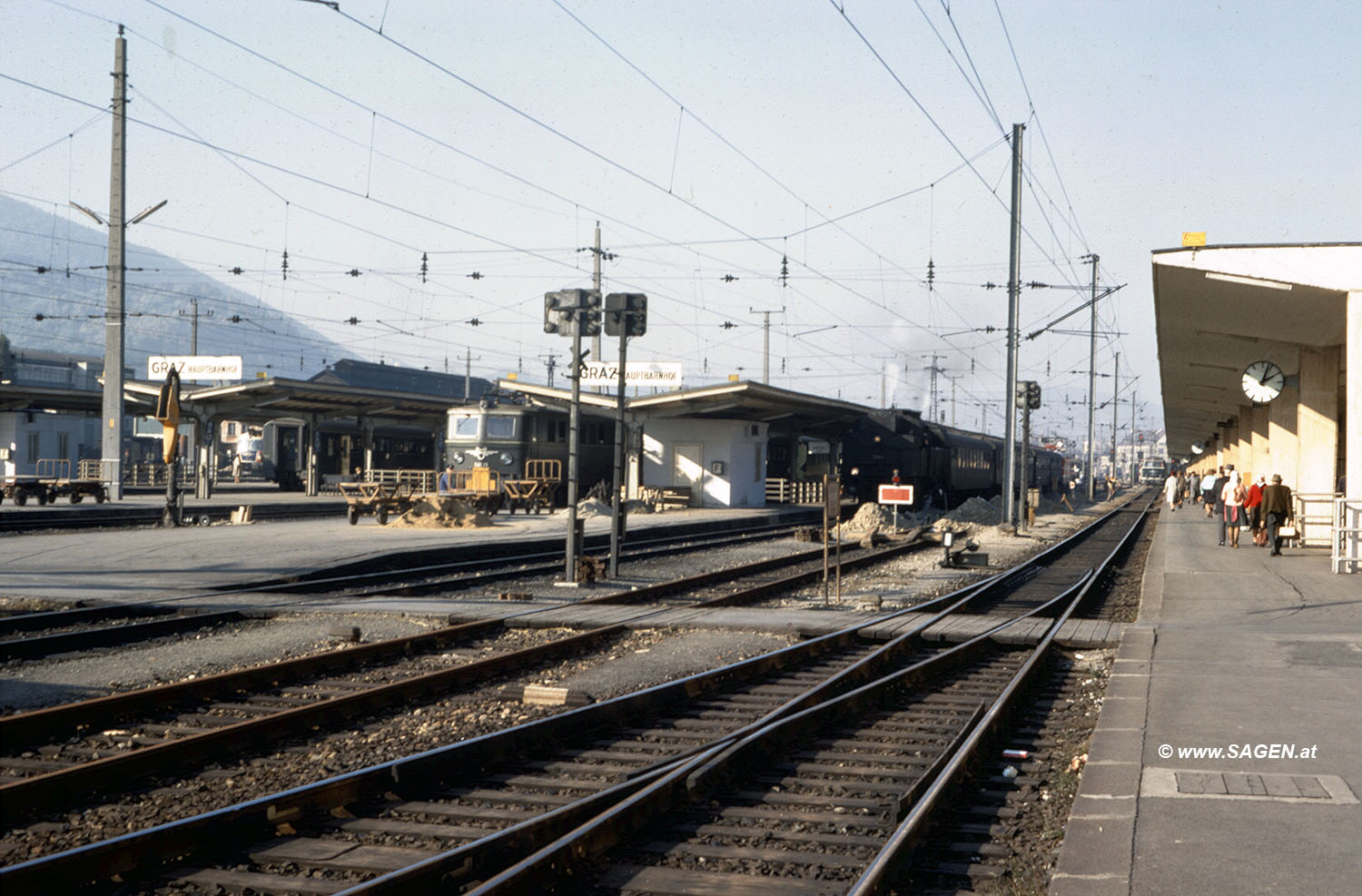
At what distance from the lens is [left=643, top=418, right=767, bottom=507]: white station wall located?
38.2 metres

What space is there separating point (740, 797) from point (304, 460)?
150ft

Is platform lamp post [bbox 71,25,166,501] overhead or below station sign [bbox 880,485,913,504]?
overhead

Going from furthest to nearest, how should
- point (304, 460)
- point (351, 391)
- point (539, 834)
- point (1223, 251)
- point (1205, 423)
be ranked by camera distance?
point (1205, 423) → point (304, 460) → point (351, 391) → point (1223, 251) → point (539, 834)

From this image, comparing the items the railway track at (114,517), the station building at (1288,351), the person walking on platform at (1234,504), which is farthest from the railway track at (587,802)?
the railway track at (114,517)

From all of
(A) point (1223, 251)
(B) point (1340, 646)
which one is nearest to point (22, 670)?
(B) point (1340, 646)

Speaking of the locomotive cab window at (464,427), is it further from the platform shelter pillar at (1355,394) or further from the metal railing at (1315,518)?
the platform shelter pillar at (1355,394)

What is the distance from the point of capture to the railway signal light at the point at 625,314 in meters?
14.8

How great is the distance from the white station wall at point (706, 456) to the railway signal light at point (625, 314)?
898 inches

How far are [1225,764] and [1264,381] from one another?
58.7 ft

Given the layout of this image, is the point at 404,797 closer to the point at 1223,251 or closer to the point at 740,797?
the point at 740,797

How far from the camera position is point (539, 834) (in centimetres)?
500

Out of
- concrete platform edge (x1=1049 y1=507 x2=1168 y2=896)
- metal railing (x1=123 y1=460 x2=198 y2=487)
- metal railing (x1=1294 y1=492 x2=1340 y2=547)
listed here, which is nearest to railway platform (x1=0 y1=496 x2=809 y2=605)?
concrete platform edge (x1=1049 y1=507 x2=1168 y2=896)

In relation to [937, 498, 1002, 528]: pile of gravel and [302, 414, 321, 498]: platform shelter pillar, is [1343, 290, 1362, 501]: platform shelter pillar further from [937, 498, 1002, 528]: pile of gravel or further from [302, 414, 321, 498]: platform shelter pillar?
[302, 414, 321, 498]: platform shelter pillar

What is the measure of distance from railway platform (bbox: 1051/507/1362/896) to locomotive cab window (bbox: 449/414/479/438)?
24738 mm
